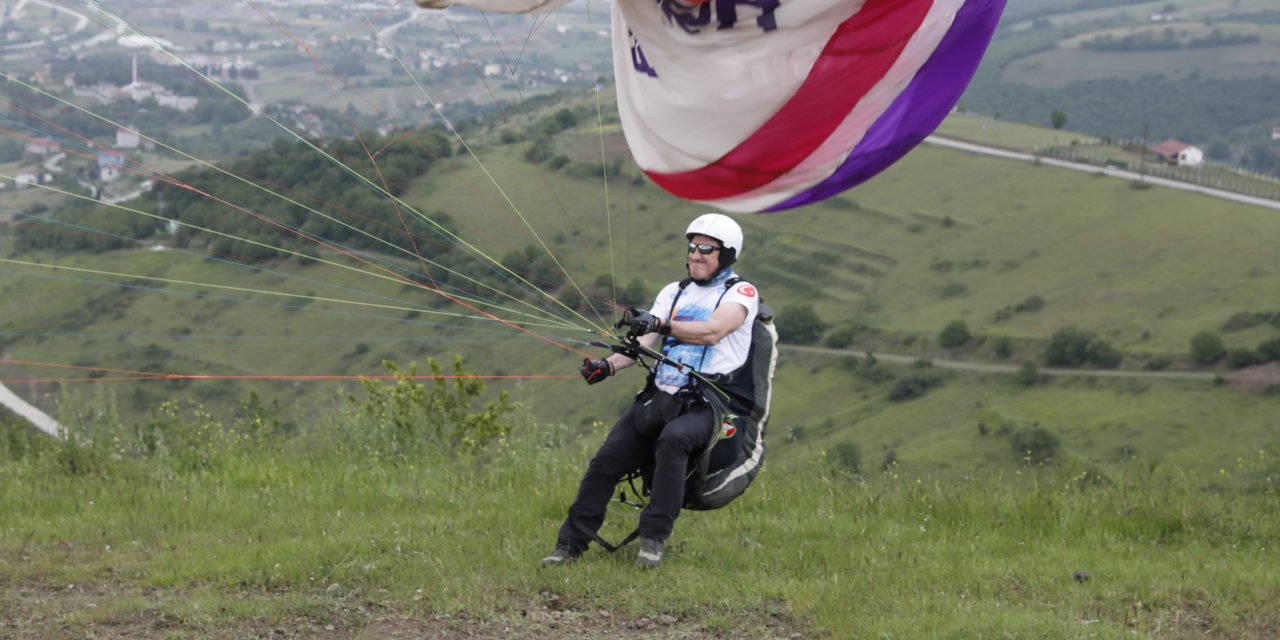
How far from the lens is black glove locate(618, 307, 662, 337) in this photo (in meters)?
6.17

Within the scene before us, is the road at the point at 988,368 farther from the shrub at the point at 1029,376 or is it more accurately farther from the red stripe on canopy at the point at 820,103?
the red stripe on canopy at the point at 820,103

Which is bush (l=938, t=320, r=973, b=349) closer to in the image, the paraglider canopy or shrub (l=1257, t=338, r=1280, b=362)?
shrub (l=1257, t=338, r=1280, b=362)

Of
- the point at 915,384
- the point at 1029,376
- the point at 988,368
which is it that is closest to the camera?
the point at 915,384

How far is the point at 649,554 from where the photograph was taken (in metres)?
6.45

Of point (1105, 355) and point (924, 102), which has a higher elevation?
point (924, 102)

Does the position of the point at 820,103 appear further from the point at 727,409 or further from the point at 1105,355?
the point at 1105,355

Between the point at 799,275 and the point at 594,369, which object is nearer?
A: the point at 594,369

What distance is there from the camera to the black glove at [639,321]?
6.17m

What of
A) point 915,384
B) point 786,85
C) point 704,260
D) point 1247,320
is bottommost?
point 915,384

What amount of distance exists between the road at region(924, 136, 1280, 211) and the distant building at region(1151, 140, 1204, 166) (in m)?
15.3

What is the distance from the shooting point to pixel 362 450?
9.12 m

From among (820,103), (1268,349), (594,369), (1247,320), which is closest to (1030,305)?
(1247,320)

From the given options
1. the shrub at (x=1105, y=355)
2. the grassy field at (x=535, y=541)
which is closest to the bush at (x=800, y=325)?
the shrub at (x=1105, y=355)

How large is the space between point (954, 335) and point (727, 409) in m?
82.7
